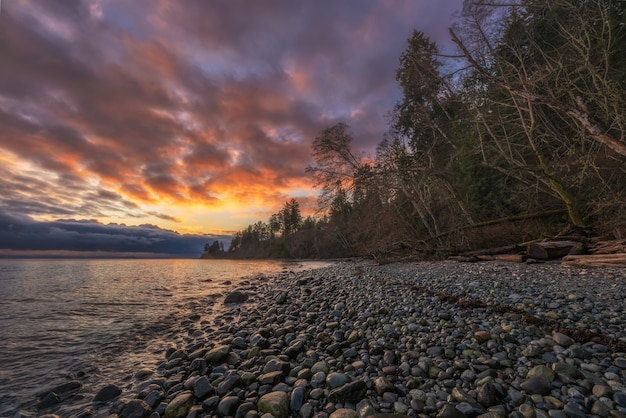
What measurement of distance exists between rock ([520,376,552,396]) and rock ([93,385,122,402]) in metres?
4.79

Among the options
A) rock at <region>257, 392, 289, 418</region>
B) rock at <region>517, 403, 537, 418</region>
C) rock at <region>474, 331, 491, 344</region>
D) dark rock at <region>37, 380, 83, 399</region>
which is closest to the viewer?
rock at <region>517, 403, 537, 418</region>

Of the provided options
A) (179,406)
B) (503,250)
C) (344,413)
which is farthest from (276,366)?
(503,250)

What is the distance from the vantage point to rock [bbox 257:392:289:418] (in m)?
2.75

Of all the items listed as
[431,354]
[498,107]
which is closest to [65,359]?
[431,354]

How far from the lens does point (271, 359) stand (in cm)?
395

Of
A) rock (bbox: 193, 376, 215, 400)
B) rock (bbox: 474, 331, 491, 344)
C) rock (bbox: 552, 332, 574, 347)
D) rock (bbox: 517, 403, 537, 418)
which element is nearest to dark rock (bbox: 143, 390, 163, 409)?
rock (bbox: 193, 376, 215, 400)

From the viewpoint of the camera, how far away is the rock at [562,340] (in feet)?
10.4

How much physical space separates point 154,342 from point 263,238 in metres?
83.6

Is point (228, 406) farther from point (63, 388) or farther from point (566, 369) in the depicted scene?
point (566, 369)

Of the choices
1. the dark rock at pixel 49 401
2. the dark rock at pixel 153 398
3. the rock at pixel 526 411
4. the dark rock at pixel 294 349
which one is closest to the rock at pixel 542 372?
the rock at pixel 526 411

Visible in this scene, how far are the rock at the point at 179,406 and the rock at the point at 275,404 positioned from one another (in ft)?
2.84

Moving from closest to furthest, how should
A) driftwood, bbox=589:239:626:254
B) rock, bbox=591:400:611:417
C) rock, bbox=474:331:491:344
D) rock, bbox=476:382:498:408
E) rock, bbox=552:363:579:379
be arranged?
rock, bbox=591:400:611:417
rock, bbox=476:382:498:408
rock, bbox=552:363:579:379
rock, bbox=474:331:491:344
driftwood, bbox=589:239:626:254

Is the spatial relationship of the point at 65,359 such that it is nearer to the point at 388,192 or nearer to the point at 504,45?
the point at 388,192

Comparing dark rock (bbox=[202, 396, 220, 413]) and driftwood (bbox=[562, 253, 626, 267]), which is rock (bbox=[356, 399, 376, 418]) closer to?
dark rock (bbox=[202, 396, 220, 413])
